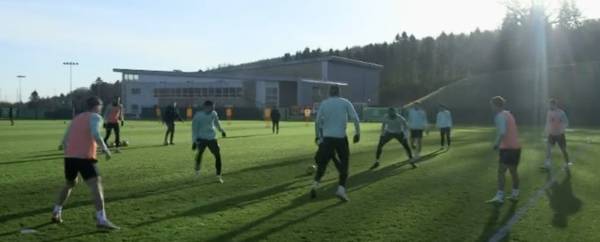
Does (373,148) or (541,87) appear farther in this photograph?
(541,87)

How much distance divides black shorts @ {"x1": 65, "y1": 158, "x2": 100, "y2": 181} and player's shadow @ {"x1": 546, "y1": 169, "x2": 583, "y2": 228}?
643 cm

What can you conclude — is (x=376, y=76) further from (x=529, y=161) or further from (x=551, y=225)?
(x=551, y=225)

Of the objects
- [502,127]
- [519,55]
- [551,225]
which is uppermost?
[519,55]

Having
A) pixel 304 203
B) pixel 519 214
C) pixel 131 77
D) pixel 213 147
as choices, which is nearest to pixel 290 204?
pixel 304 203

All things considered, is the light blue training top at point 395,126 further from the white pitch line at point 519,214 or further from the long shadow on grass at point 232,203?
the long shadow on grass at point 232,203

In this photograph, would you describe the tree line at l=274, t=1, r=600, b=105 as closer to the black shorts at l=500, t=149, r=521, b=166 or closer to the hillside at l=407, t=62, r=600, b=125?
the hillside at l=407, t=62, r=600, b=125

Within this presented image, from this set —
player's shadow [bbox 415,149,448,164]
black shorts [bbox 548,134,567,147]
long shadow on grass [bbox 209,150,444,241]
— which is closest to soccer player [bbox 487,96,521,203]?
long shadow on grass [bbox 209,150,444,241]

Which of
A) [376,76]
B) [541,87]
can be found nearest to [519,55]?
[541,87]

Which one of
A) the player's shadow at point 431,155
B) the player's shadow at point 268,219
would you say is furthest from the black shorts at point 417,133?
the player's shadow at point 268,219

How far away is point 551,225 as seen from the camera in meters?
9.09

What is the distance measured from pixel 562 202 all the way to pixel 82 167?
7.93 meters

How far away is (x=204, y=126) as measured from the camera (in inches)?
541

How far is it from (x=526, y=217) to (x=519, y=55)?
298 ft

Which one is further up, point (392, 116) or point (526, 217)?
point (392, 116)
